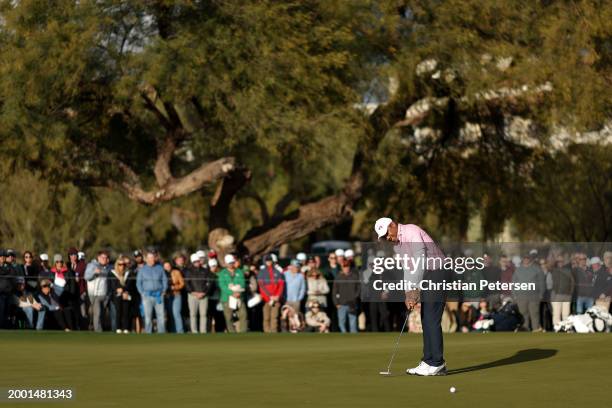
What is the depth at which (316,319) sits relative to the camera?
27578 millimetres

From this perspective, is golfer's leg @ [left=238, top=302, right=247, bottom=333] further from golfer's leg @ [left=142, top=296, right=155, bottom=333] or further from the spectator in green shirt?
golfer's leg @ [left=142, top=296, right=155, bottom=333]

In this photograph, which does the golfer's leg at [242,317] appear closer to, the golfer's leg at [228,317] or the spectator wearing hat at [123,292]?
the golfer's leg at [228,317]

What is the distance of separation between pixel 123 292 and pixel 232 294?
7.60ft

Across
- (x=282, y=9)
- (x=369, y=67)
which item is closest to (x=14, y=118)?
(x=282, y=9)

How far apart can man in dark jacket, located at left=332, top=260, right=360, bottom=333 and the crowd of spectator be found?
0.07 ft

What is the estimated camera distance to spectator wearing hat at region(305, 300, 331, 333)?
90.4 feet

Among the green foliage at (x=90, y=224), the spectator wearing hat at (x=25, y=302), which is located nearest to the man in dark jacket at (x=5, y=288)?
the spectator wearing hat at (x=25, y=302)

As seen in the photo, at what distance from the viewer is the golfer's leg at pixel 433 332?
585 inches

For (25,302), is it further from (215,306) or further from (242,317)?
(242,317)

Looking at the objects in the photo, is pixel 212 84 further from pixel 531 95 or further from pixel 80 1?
pixel 531 95

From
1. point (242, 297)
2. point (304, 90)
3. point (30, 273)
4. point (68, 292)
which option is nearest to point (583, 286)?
point (242, 297)

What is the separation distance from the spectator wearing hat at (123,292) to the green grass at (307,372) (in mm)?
3643

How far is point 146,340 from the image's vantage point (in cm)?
2395

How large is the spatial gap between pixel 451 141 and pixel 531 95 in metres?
3.69
